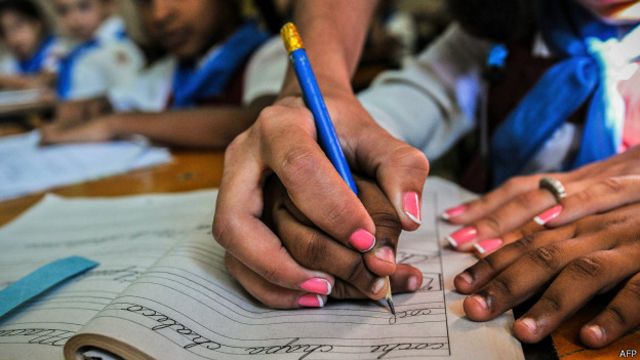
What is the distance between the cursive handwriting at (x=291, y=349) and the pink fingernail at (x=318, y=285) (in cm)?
3

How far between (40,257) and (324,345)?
0.33 meters

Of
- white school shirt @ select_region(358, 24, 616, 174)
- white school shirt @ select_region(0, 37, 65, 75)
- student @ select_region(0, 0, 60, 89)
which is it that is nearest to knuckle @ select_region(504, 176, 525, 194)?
white school shirt @ select_region(358, 24, 616, 174)

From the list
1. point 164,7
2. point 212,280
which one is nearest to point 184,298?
point 212,280

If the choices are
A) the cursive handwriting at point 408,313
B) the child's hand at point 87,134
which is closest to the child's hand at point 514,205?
the cursive handwriting at point 408,313

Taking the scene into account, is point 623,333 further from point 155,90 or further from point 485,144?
point 155,90

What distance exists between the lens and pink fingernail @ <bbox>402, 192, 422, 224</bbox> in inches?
13.2

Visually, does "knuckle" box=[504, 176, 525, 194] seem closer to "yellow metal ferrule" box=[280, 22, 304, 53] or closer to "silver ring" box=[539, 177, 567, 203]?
"silver ring" box=[539, 177, 567, 203]

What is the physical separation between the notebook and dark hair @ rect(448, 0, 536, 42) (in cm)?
28

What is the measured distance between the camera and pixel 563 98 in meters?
0.54

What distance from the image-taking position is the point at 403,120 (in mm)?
604

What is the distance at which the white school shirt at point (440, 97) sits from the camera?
0.59m

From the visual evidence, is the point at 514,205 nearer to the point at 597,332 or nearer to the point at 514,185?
the point at 514,185

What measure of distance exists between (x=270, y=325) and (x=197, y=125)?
0.70m

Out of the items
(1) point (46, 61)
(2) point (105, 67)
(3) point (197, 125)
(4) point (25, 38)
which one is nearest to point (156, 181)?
(3) point (197, 125)
